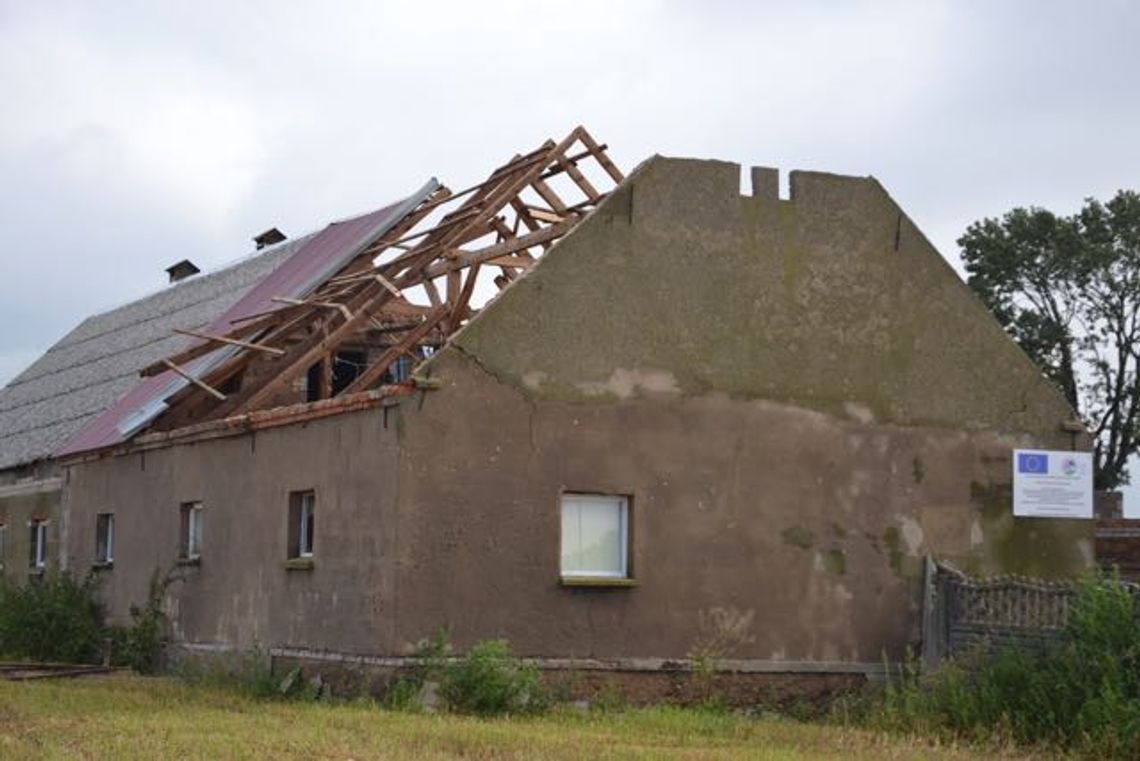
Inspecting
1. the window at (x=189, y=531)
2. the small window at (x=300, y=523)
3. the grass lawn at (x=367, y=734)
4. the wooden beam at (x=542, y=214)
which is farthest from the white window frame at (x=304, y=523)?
the wooden beam at (x=542, y=214)

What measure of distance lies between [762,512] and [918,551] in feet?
7.01

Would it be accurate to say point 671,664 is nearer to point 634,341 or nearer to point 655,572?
point 655,572

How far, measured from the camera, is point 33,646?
25.5 m

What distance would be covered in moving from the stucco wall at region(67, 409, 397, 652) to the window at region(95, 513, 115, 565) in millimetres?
198

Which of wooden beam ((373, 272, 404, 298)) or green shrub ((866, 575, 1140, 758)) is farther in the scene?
wooden beam ((373, 272, 404, 298))

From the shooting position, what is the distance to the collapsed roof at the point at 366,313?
2241 cm

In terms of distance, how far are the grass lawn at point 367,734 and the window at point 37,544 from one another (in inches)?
385

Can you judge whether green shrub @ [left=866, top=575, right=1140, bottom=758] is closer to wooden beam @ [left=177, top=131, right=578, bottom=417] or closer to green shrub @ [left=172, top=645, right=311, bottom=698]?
green shrub @ [left=172, top=645, right=311, bottom=698]

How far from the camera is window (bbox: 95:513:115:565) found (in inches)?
1038

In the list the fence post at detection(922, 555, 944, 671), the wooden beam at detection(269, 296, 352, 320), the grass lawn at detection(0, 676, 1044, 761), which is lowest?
the grass lawn at detection(0, 676, 1044, 761)

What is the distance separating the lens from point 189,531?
77.6ft

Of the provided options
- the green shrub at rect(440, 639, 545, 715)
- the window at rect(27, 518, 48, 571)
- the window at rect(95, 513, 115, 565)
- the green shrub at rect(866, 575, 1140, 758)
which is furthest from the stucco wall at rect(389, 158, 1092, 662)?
the window at rect(27, 518, 48, 571)

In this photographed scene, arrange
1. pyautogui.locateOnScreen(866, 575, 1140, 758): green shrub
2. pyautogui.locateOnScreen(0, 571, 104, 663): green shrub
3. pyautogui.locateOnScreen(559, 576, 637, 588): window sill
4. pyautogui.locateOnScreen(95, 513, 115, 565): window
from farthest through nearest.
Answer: pyautogui.locateOnScreen(95, 513, 115, 565): window, pyautogui.locateOnScreen(0, 571, 104, 663): green shrub, pyautogui.locateOnScreen(559, 576, 637, 588): window sill, pyautogui.locateOnScreen(866, 575, 1140, 758): green shrub

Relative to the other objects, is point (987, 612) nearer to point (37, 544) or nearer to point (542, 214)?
point (542, 214)
